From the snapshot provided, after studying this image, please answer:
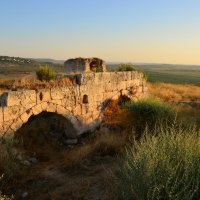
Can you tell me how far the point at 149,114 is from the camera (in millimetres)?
11117

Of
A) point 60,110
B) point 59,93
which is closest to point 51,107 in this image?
point 60,110

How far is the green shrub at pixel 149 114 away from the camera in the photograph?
36.0ft

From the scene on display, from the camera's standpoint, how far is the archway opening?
9691mm

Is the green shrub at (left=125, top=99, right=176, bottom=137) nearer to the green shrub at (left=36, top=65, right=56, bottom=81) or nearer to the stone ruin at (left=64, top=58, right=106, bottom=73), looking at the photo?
the green shrub at (left=36, top=65, right=56, bottom=81)

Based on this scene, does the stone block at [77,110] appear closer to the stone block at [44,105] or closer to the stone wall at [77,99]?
the stone wall at [77,99]

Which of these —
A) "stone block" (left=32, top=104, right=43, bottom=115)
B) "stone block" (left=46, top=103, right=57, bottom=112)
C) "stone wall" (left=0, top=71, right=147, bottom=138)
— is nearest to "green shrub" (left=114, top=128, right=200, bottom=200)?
"stone wall" (left=0, top=71, right=147, bottom=138)

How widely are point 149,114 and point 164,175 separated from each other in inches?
253

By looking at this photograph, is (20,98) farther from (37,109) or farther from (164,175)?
(164,175)

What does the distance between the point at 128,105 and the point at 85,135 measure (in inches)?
62.5

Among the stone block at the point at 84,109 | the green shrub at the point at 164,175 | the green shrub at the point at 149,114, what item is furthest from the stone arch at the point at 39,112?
the green shrub at the point at 164,175

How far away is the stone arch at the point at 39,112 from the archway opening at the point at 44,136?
0.47 feet

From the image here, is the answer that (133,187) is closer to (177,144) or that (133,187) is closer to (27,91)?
(177,144)

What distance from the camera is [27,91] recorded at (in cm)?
921

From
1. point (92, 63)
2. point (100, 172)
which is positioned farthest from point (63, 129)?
point (92, 63)
